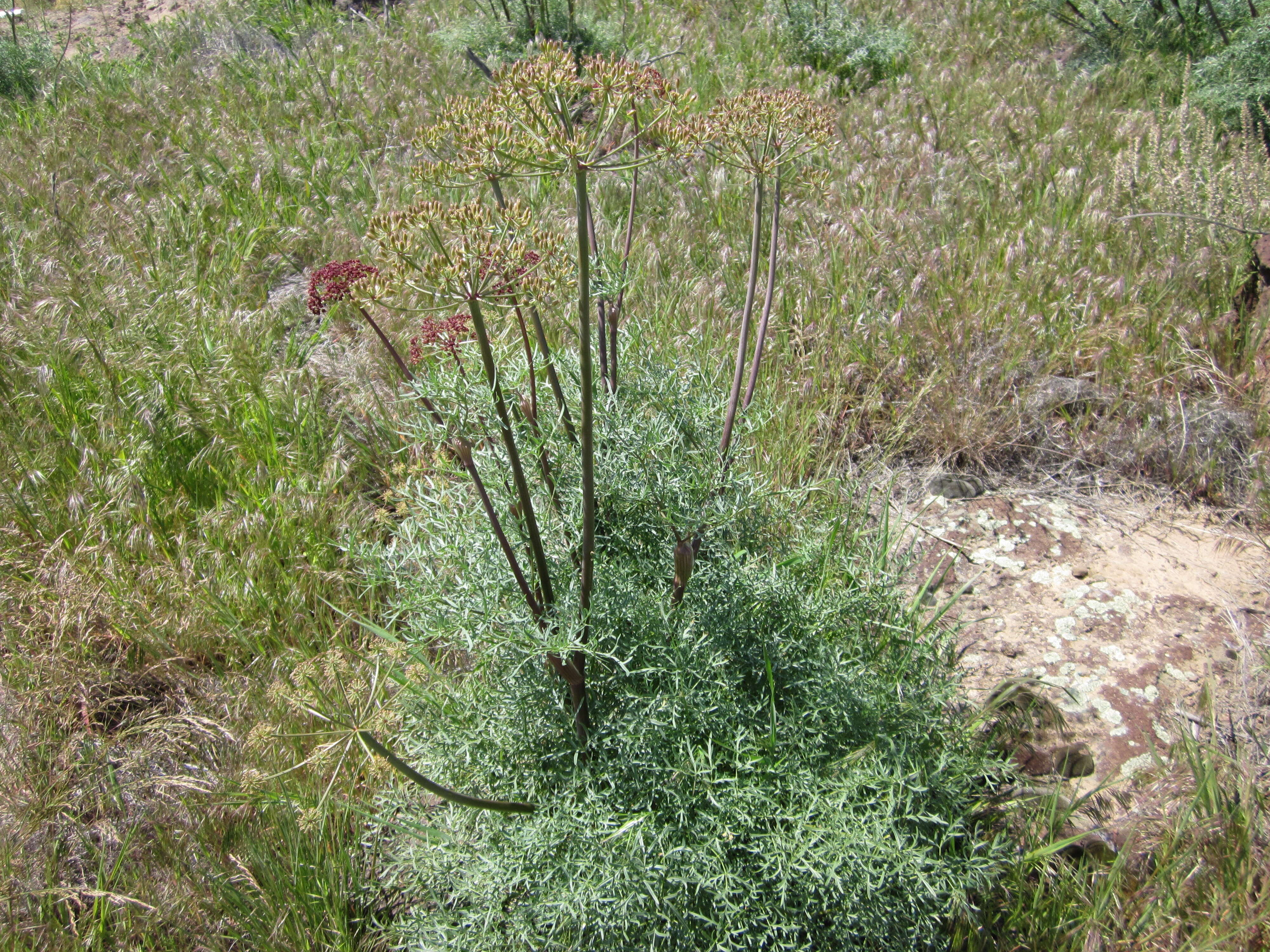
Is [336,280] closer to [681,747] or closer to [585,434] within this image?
[585,434]

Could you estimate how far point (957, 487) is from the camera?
3.21 m

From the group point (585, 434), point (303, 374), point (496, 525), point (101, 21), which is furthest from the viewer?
point (101, 21)

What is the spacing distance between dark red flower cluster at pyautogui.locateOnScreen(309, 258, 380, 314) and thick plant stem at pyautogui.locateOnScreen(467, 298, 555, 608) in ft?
0.92

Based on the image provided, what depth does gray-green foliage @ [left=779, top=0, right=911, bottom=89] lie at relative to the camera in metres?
6.23

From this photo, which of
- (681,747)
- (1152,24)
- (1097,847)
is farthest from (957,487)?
(1152,24)

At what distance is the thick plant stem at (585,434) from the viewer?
126 centimetres

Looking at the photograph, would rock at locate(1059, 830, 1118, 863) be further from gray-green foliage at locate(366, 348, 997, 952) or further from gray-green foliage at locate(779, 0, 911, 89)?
gray-green foliage at locate(779, 0, 911, 89)

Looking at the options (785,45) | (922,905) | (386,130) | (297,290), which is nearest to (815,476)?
(922,905)

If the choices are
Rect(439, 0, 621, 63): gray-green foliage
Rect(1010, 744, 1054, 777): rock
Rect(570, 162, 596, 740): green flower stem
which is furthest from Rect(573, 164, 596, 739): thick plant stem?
Rect(439, 0, 621, 63): gray-green foliage

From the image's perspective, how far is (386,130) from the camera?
18.2 ft

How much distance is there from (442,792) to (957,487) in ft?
7.89

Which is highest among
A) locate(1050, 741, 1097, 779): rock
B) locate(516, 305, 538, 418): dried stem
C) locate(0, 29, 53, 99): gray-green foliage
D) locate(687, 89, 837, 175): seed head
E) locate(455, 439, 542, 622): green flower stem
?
locate(687, 89, 837, 175): seed head

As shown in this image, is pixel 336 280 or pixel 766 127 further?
pixel 766 127

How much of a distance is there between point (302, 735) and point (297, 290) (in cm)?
288
